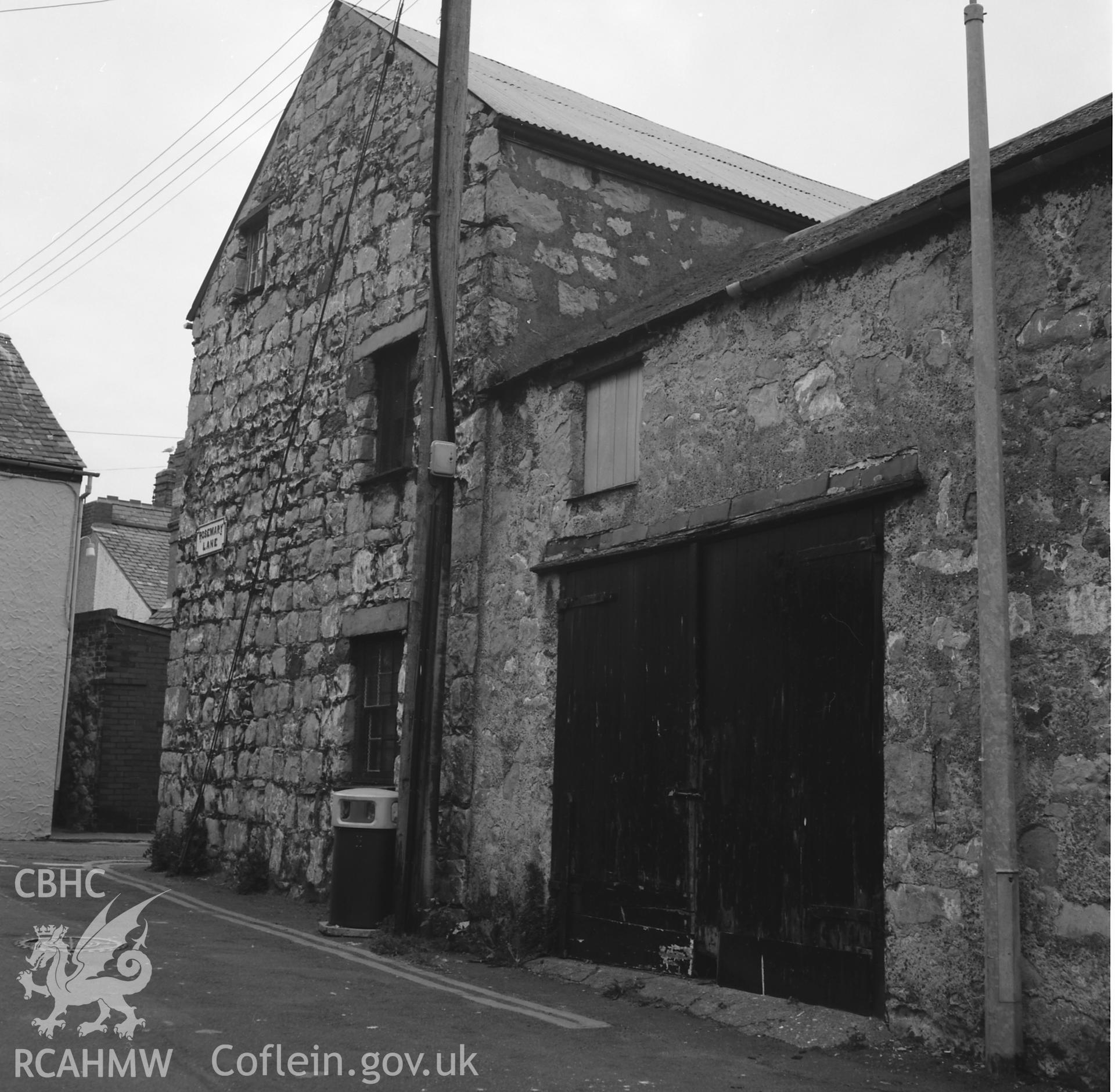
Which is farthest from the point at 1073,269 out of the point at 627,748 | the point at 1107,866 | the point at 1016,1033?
the point at 627,748

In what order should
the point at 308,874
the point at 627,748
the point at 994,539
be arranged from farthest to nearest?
the point at 308,874
the point at 627,748
the point at 994,539

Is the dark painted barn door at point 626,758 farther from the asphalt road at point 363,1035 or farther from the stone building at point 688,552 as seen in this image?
the asphalt road at point 363,1035

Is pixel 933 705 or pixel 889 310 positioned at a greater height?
pixel 889 310

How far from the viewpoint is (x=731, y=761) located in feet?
24.5

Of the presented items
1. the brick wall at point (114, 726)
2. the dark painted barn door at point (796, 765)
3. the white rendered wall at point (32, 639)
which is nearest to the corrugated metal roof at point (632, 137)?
the dark painted barn door at point (796, 765)

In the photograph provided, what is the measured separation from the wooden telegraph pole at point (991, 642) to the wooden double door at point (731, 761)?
823 mm

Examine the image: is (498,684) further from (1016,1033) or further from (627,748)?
(1016,1033)

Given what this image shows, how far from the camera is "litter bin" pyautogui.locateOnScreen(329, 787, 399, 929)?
9.47 metres

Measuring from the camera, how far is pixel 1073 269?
5996 millimetres

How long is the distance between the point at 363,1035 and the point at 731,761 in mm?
2530

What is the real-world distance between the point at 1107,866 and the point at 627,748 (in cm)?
335

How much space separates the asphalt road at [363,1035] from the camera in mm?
5359

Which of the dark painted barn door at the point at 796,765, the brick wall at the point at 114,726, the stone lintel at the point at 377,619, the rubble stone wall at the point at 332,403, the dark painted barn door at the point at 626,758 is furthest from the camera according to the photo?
the brick wall at the point at 114,726

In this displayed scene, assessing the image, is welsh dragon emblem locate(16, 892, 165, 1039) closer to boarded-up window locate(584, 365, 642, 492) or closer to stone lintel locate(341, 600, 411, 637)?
stone lintel locate(341, 600, 411, 637)
